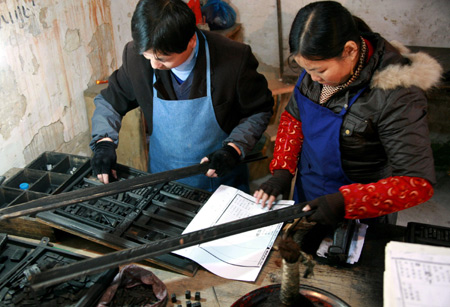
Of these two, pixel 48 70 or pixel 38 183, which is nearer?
pixel 38 183

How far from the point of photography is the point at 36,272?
1.42 m

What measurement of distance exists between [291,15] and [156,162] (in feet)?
8.07

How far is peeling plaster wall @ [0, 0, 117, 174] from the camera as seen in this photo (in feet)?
7.53

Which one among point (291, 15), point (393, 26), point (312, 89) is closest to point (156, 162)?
point (312, 89)

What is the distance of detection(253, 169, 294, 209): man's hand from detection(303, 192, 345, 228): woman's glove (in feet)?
0.84

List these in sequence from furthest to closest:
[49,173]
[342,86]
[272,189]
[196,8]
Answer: [196,8] → [49,173] → [272,189] → [342,86]

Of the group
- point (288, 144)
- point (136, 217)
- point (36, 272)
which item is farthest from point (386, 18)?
point (36, 272)

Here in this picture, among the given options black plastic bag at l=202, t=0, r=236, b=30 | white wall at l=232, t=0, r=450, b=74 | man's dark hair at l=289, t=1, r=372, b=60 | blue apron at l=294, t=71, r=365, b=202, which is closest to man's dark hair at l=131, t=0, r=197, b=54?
man's dark hair at l=289, t=1, r=372, b=60

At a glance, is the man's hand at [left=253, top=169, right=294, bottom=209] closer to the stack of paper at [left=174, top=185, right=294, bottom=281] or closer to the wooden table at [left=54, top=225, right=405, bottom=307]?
the stack of paper at [left=174, top=185, right=294, bottom=281]

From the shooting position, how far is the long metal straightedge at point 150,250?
1.28m

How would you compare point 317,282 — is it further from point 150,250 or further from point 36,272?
point 36,272

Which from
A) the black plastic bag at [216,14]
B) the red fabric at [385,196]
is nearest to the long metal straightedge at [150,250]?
the red fabric at [385,196]

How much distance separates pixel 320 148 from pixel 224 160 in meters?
0.45

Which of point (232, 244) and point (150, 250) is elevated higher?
point (150, 250)
